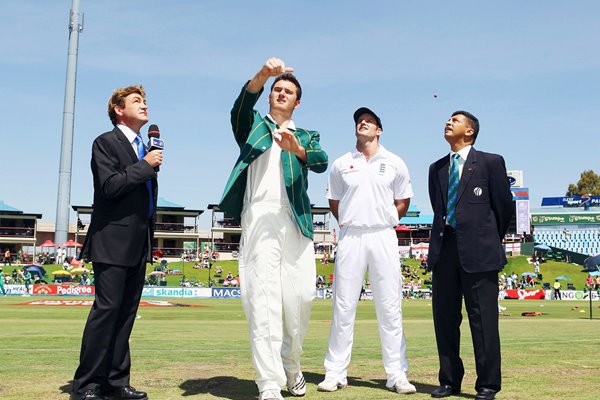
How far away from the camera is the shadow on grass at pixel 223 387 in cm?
541

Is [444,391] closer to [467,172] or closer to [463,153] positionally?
[467,172]

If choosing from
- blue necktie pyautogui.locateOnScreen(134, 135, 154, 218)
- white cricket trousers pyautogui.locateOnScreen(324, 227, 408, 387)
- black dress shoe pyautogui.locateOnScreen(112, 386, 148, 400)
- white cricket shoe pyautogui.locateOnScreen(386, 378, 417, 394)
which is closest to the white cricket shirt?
white cricket trousers pyautogui.locateOnScreen(324, 227, 408, 387)

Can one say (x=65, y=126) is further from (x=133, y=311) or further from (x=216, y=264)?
(x=133, y=311)

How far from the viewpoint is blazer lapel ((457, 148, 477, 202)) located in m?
5.87

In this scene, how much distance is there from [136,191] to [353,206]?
7.10 feet

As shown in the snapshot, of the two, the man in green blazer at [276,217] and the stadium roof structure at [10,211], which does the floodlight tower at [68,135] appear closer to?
the stadium roof structure at [10,211]

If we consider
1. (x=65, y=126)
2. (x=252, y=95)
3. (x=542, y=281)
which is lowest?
(x=542, y=281)

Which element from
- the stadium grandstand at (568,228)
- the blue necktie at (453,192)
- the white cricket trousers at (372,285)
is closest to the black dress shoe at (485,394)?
the white cricket trousers at (372,285)

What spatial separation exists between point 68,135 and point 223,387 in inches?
2839

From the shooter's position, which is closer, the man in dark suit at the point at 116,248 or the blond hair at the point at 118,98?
the man in dark suit at the point at 116,248

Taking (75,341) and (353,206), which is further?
(75,341)

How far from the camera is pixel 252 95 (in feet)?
18.7

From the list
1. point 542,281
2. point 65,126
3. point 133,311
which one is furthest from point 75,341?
point 65,126

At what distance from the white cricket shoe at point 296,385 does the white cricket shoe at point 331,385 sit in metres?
0.24
